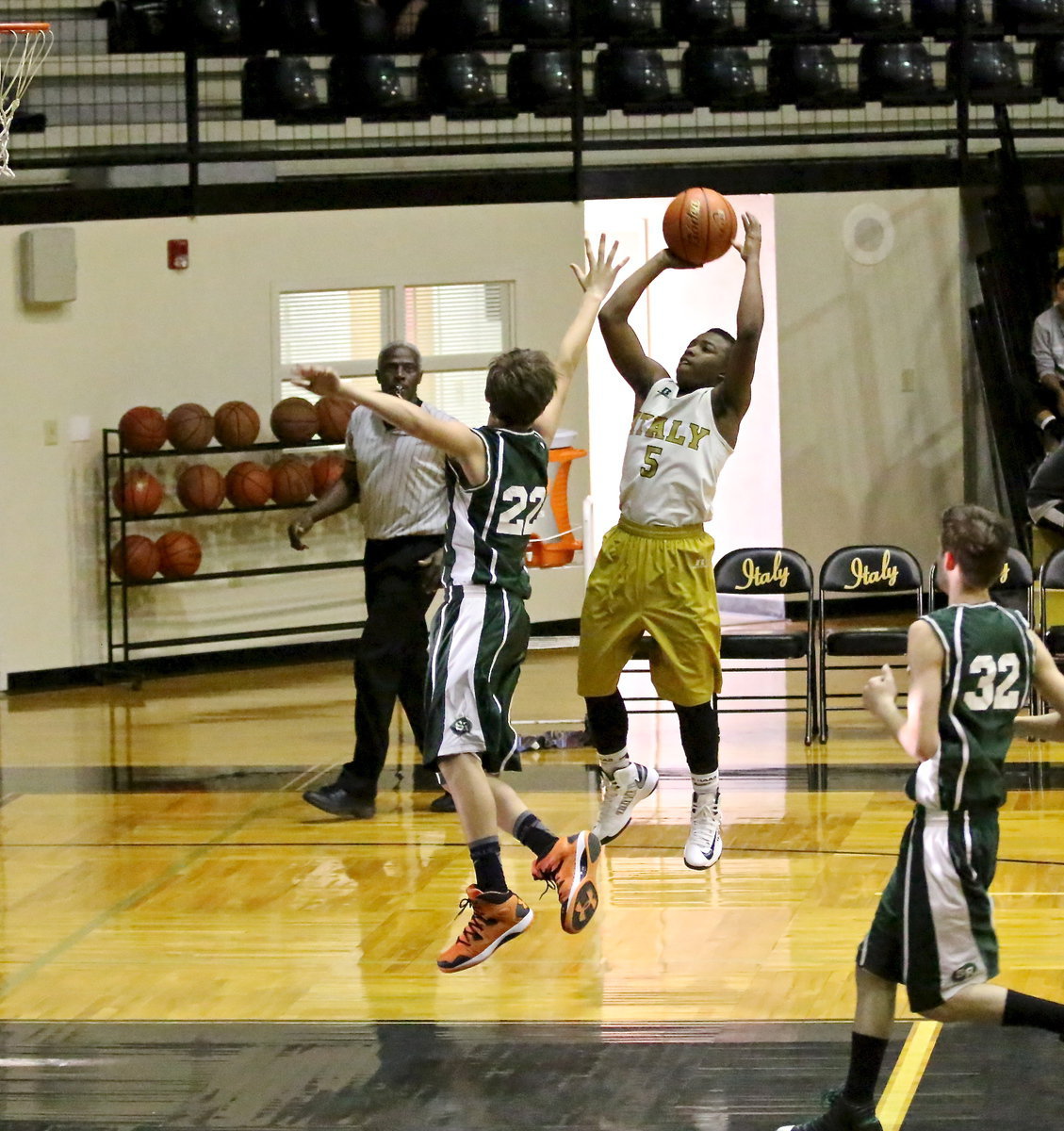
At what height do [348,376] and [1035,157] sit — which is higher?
[1035,157]

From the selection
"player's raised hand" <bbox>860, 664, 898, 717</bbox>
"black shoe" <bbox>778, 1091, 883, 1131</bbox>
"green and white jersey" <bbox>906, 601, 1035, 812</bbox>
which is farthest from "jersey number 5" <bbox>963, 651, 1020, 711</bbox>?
"black shoe" <bbox>778, 1091, 883, 1131</bbox>

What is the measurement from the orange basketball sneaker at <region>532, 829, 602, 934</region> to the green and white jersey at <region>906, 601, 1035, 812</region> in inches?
50.3

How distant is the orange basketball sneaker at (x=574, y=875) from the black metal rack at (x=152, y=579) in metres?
6.09

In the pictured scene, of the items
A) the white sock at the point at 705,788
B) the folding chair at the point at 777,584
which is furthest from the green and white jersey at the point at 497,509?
the folding chair at the point at 777,584

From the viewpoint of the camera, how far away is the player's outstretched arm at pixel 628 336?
17.3 ft

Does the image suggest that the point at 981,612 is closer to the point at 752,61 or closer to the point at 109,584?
the point at 109,584

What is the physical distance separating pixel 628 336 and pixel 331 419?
5.64 meters

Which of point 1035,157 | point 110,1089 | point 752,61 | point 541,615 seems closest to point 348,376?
point 541,615

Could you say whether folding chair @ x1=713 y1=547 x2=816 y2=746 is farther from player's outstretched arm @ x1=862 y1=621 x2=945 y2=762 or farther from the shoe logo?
player's outstretched arm @ x1=862 y1=621 x2=945 y2=762

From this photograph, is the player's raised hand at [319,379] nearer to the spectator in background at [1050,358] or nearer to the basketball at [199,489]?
the basketball at [199,489]

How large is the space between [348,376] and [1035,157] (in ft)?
15.6

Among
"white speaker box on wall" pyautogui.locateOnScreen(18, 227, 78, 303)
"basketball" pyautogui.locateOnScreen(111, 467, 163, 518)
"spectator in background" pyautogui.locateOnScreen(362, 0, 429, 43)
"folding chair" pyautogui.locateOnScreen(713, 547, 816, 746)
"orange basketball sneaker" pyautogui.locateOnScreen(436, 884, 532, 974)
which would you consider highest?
"spectator in background" pyautogui.locateOnScreen(362, 0, 429, 43)

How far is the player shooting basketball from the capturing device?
519 centimetres

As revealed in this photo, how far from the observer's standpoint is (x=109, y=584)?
34.1ft
